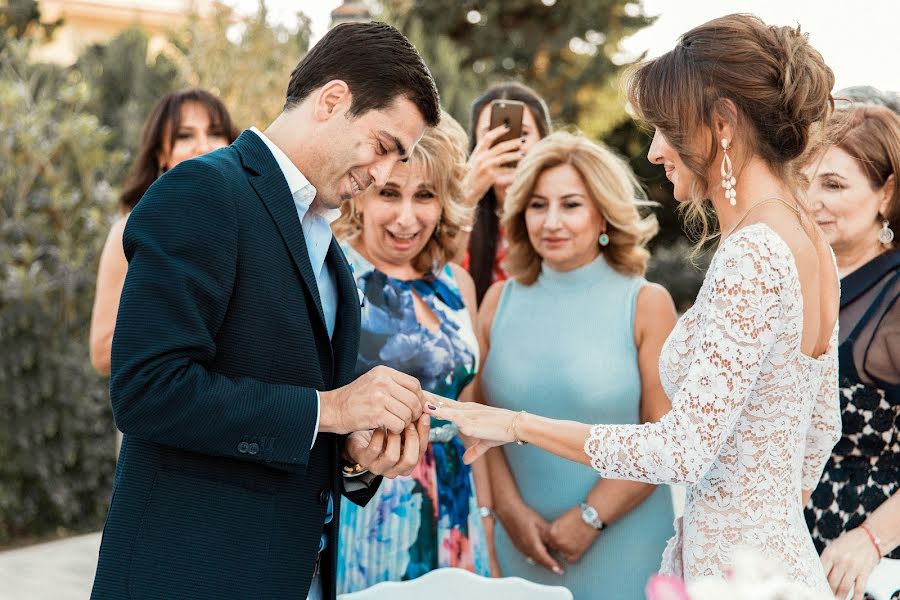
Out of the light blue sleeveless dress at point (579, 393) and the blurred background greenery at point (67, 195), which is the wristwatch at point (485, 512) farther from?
the blurred background greenery at point (67, 195)

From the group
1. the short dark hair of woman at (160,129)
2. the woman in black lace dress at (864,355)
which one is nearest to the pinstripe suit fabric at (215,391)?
the woman in black lace dress at (864,355)

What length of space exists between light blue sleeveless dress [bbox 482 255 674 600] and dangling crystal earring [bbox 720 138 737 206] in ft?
3.95

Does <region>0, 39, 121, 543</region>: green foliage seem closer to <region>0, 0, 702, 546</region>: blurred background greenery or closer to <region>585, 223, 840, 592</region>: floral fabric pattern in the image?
<region>0, 0, 702, 546</region>: blurred background greenery

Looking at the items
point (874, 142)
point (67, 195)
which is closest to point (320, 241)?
point (874, 142)

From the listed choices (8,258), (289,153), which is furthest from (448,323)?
(8,258)

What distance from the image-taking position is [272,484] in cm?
180

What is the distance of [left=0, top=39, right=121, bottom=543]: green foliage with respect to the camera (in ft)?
19.0

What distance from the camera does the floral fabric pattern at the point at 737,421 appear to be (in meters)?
1.92

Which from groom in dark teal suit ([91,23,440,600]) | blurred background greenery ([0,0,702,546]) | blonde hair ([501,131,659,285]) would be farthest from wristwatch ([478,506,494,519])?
blurred background greenery ([0,0,702,546])

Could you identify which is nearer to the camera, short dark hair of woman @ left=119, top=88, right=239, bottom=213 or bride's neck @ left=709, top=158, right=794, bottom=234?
bride's neck @ left=709, top=158, right=794, bottom=234

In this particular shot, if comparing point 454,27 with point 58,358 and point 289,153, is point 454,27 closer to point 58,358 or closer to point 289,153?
point 58,358

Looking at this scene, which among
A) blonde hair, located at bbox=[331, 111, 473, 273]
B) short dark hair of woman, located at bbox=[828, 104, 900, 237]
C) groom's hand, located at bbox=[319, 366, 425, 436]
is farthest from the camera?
blonde hair, located at bbox=[331, 111, 473, 273]

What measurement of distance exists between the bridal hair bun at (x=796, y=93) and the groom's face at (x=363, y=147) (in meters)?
0.78

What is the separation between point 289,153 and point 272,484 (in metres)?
0.68
